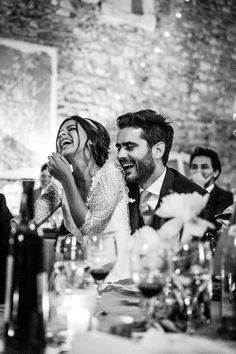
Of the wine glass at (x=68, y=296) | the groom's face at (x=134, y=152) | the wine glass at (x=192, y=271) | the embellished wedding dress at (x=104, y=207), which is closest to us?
the wine glass at (x=68, y=296)

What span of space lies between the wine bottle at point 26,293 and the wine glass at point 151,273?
243 mm

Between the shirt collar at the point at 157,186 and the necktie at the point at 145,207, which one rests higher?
the shirt collar at the point at 157,186

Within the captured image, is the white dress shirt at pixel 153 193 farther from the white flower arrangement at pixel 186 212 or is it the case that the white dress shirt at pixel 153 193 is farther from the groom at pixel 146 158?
the white flower arrangement at pixel 186 212

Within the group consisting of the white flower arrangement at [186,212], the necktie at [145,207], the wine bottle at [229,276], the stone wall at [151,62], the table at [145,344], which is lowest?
the table at [145,344]

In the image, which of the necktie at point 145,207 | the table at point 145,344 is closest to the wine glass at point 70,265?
the table at point 145,344

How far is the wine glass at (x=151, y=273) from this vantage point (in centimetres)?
122

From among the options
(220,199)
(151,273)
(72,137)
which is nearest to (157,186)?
(72,137)

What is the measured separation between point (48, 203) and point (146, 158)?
23.0 inches

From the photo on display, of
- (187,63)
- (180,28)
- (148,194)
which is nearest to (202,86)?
(187,63)

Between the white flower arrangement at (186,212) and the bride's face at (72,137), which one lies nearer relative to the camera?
the white flower arrangement at (186,212)

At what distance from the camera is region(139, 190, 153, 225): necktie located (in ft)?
8.30

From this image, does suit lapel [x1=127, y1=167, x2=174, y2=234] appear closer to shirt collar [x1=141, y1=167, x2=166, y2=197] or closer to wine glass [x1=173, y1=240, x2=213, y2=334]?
shirt collar [x1=141, y1=167, x2=166, y2=197]

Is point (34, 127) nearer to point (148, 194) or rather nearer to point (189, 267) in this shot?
point (148, 194)

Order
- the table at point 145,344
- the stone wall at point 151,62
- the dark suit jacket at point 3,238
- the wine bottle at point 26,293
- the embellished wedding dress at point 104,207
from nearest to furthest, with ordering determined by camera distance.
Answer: the table at point 145,344
the wine bottle at point 26,293
the dark suit jacket at point 3,238
the embellished wedding dress at point 104,207
the stone wall at point 151,62
